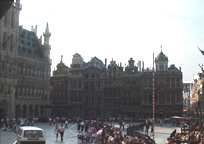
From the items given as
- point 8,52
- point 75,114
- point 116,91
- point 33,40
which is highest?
point 33,40

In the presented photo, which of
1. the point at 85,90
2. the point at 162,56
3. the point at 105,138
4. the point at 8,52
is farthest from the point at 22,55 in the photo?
the point at 105,138

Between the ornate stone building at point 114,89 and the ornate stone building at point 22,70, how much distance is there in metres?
7.16

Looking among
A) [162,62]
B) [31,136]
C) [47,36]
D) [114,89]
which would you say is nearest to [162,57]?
[162,62]

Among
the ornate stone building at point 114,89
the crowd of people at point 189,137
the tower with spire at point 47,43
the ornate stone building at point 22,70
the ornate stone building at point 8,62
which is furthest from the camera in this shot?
the tower with spire at point 47,43

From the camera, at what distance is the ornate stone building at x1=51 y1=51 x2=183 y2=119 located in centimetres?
7300

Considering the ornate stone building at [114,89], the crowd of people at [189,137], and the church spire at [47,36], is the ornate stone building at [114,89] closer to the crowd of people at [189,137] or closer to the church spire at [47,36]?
the church spire at [47,36]

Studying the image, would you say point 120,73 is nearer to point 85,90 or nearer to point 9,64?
point 85,90

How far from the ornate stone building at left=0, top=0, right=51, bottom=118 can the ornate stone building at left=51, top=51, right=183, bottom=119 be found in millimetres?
7158

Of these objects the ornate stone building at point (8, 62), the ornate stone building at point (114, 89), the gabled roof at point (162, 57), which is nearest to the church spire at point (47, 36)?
the ornate stone building at point (114, 89)

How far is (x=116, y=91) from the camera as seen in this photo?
76.9 metres

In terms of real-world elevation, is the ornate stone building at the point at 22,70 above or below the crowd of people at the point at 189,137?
above

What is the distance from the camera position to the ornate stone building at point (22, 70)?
56.8m

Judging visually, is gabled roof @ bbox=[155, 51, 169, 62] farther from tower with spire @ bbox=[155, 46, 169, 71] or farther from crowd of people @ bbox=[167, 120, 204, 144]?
crowd of people @ bbox=[167, 120, 204, 144]

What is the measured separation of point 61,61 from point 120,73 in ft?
51.8
